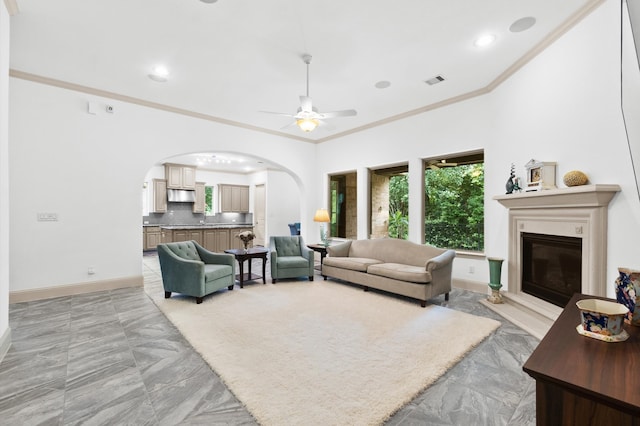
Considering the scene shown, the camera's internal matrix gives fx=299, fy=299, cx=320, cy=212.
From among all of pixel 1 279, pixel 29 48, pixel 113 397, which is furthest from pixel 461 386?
pixel 29 48

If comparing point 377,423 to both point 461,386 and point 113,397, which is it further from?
point 113,397

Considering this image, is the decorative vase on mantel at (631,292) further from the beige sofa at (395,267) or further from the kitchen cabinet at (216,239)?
the kitchen cabinet at (216,239)

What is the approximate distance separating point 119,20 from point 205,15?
0.92m

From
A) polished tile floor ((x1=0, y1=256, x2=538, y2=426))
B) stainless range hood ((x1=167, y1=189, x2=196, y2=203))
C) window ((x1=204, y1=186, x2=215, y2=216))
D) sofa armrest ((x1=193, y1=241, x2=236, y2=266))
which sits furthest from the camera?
window ((x1=204, y1=186, x2=215, y2=216))

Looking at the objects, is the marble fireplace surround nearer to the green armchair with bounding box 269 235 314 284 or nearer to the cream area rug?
the cream area rug

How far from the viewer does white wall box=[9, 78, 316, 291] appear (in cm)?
421

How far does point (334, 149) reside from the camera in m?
7.31

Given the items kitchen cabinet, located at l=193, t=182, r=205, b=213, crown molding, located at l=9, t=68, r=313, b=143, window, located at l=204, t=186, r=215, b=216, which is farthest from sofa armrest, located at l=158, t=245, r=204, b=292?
window, located at l=204, t=186, r=215, b=216

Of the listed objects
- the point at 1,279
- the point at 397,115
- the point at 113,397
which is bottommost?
the point at 113,397

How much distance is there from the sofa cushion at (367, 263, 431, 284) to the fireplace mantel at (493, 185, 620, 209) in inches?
56.7

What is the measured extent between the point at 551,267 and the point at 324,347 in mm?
2850

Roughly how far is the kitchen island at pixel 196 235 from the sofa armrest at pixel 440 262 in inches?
232

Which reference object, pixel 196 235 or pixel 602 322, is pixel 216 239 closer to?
pixel 196 235

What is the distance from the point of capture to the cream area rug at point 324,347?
2.02 meters
